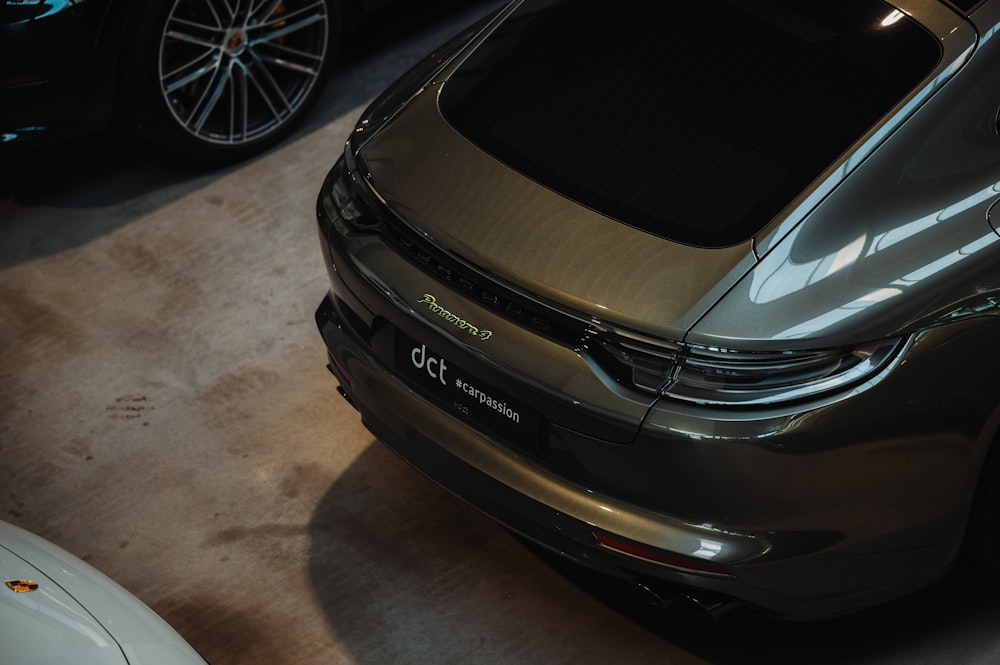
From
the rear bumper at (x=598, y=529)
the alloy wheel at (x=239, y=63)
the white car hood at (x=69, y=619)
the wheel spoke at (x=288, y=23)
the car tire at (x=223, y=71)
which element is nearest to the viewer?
the white car hood at (x=69, y=619)

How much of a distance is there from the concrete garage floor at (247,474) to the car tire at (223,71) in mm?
150

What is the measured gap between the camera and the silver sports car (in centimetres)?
254

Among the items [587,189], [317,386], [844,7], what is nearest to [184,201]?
[317,386]

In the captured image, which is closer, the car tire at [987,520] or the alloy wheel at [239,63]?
the car tire at [987,520]

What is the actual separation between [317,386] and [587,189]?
1.51 meters

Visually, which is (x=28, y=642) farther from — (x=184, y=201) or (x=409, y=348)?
(x=184, y=201)

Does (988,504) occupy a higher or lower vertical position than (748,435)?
lower

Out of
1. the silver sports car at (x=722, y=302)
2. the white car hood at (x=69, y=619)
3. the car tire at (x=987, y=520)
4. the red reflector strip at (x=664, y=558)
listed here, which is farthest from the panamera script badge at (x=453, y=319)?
the car tire at (x=987, y=520)

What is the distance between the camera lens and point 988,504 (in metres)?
2.86

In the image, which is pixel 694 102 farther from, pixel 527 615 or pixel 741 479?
pixel 527 615

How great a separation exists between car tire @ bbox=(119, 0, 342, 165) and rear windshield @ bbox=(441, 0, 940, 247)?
1880 mm

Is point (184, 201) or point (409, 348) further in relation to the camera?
point (184, 201)

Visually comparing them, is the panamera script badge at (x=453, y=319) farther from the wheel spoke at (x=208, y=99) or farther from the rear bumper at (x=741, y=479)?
the wheel spoke at (x=208, y=99)

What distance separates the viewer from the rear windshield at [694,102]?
272 cm
